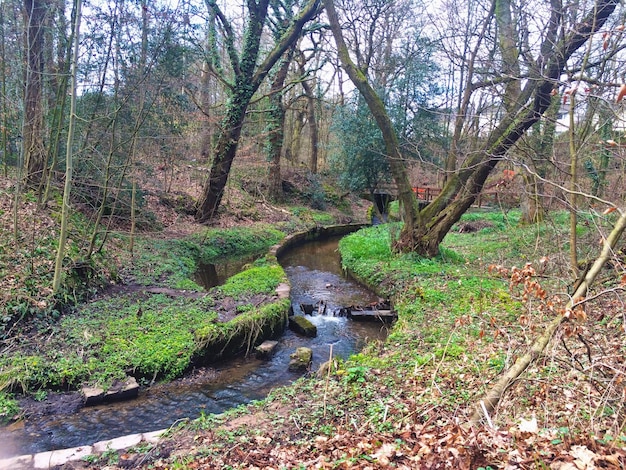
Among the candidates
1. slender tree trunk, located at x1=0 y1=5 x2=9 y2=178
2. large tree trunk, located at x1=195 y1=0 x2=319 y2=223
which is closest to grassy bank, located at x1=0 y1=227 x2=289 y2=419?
slender tree trunk, located at x1=0 y1=5 x2=9 y2=178

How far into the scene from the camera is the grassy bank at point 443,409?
9.20ft

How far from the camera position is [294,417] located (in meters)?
4.42

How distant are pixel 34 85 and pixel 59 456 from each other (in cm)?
785

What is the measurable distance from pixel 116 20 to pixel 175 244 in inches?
253

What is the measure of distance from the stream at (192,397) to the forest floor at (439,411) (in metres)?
0.51

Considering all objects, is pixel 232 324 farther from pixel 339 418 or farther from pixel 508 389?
pixel 508 389

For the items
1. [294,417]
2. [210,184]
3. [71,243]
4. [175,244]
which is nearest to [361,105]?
[210,184]

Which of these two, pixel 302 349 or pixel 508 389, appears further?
pixel 302 349

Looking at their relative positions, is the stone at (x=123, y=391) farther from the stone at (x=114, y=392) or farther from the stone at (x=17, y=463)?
the stone at (x=17, y=463)

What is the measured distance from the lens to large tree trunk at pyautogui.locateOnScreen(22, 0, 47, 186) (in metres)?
8.35

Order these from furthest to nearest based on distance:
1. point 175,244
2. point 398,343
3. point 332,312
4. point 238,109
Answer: point 238,109
point 175,244
point 332,312
point 398,343

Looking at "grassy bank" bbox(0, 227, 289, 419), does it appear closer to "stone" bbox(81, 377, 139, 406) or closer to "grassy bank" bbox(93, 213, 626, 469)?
"stone" bbox(81, 377, 139, 406)

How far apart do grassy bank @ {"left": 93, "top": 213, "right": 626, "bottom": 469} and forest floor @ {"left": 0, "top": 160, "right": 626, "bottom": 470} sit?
0.05 feet

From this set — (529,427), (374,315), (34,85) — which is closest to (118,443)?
(529,427)
